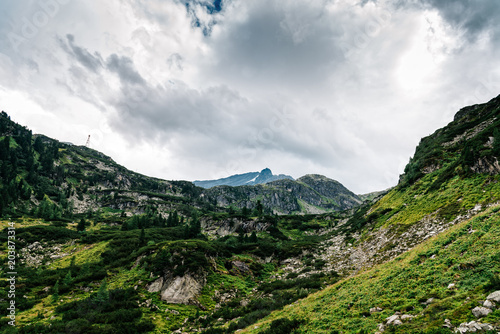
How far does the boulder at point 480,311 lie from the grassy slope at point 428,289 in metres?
0.26

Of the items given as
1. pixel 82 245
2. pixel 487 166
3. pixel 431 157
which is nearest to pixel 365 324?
pixel 487 166

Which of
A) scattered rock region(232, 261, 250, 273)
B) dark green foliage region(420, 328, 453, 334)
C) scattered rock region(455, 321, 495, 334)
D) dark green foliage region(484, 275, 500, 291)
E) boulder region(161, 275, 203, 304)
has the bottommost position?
boulder region(161, 275, 203, 304)

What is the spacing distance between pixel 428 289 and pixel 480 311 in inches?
208

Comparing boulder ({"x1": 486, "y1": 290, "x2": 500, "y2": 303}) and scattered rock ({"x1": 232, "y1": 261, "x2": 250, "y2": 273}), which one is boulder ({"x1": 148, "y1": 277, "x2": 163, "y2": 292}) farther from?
boulder ({"x1": 486, "y1": 290, "x2": 500, "y2": 303})

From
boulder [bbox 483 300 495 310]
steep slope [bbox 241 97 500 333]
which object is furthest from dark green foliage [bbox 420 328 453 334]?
boulder [bbox 483 300 495 310]

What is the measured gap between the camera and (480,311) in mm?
9477

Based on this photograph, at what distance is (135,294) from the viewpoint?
30875mm

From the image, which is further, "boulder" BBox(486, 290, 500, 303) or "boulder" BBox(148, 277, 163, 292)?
"boulder" BBox(148, 277, 163, 292)

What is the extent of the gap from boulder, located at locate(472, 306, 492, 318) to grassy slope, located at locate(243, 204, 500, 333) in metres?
0.26

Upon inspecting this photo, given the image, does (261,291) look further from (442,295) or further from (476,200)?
(476,200)

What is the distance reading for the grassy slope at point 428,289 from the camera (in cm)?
1116

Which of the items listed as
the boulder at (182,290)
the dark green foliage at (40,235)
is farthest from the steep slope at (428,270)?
the dark green foliage at (40,235)

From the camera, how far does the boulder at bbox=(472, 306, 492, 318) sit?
932cm

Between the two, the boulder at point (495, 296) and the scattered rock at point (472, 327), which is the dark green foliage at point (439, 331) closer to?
the scattered rock at point (472, 327)
